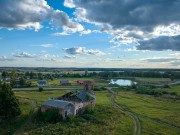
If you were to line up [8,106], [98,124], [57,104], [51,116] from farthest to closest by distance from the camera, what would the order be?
[57,104] → [8,106] → [51,116] → [98,124]

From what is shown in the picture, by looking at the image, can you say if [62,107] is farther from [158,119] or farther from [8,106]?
[158,119]

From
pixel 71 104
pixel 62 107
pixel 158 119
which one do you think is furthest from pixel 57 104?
pixel 158 119

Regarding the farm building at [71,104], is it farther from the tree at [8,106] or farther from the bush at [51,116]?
the tree at [8,106]

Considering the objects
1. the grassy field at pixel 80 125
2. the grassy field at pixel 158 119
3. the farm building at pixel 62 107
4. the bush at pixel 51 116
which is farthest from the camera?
the farm building at pixel 62 107

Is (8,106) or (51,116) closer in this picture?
(51,116)

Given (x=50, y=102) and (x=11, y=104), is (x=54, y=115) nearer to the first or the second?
(x=50, y=102)

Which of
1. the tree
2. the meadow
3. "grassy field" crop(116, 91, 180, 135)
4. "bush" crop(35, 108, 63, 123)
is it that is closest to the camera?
the meadow

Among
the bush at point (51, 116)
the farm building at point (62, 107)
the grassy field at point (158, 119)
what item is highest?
the farm building at point (62, 107)

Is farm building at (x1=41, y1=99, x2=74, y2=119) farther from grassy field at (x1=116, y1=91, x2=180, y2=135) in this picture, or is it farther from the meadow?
grassy field at (x1=116, y1=91, x2=180, y2=135)

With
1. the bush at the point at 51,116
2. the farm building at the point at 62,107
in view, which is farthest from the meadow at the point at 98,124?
the farm building at the point at 62,107

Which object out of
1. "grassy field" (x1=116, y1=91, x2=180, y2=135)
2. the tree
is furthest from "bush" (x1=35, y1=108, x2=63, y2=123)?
"grassy field" (x1=116, y1=91, x2=180, y2=135)

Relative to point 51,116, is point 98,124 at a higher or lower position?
lower

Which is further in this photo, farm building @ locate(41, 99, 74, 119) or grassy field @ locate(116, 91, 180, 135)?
farm building @ locate(41, 99, 74, 119)
